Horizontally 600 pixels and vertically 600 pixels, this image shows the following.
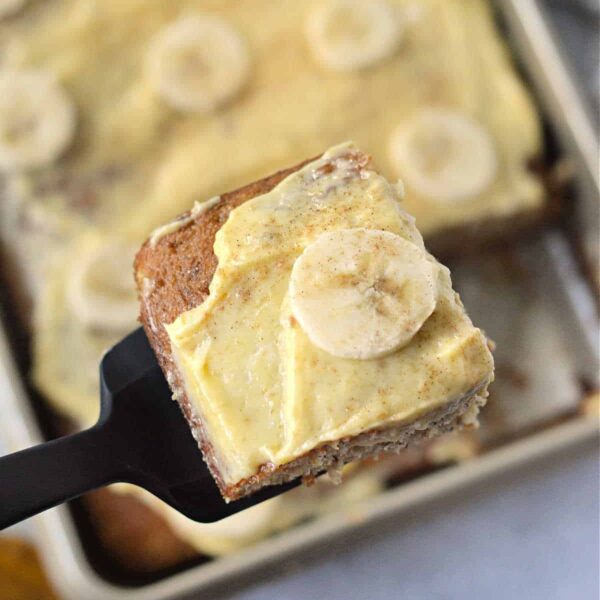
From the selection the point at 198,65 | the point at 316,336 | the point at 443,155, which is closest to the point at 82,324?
the point at 198,65

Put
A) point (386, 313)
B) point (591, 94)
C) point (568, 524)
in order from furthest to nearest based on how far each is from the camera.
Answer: point (591, 94) < point (568, 524) < point (386, 313)

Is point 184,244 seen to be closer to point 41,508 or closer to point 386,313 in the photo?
point 386,313

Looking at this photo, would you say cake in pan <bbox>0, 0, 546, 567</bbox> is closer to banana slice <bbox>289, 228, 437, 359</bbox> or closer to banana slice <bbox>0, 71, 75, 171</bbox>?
banana slice <bbox>0, 71, 75, 171</bbox>

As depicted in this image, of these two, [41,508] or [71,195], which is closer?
[41,508]

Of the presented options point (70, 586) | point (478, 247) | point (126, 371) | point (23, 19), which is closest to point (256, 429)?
point (126, 371)

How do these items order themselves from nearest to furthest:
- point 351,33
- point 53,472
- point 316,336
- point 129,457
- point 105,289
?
point 316,336
point 53,472
point 129,457
point 105,289
point 351,33

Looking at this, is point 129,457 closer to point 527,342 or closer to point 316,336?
point 316,336
